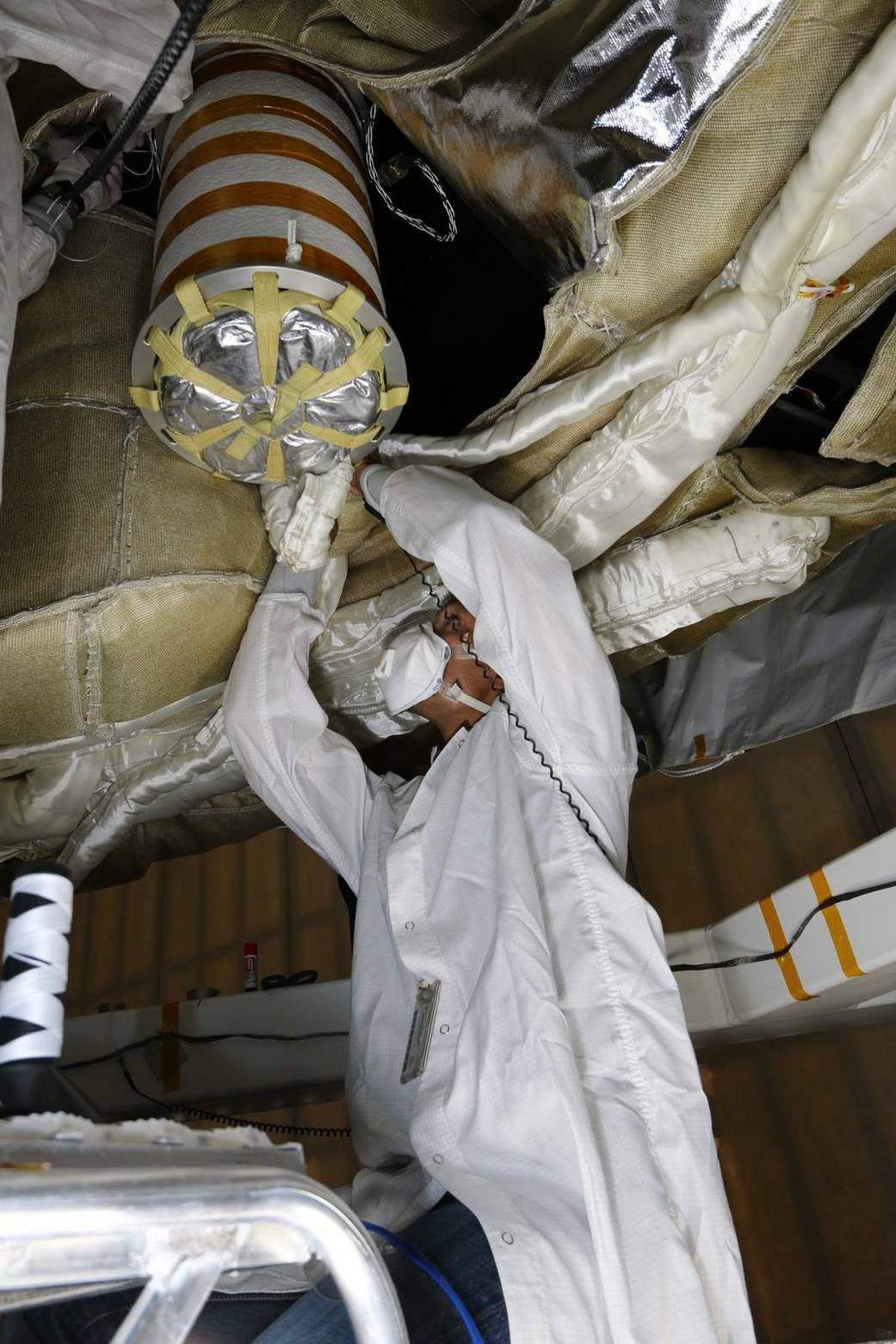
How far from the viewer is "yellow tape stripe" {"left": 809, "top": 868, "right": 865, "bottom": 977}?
1298mm

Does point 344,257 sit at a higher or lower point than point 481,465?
higher

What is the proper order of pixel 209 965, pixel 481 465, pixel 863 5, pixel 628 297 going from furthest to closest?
pixel 209 965, pixel 481 465, pixel 628 297, pixel 863 5

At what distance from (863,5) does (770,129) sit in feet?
0.40

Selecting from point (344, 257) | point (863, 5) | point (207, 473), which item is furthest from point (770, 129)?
point (207, 473)

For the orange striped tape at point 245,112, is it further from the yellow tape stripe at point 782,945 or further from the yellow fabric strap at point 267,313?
the yellow tape stripe at point 782,945

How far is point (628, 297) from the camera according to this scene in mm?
1141

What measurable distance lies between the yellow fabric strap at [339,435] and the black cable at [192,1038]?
95 centimetres

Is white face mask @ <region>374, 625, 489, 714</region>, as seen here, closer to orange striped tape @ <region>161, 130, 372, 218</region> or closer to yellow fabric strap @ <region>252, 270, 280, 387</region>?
yellow fabric strap @ <region>252, 270, 280, 387</region>

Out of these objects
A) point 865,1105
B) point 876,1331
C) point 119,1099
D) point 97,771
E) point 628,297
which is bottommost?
point 876,1331

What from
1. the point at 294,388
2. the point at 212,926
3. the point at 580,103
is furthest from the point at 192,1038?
the point at 580,103

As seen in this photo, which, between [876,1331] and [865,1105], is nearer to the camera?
[876,1331]

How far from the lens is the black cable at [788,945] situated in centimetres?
129

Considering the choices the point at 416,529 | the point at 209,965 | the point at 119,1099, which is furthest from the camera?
the point at 209,965

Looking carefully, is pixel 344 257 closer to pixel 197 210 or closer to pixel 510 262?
pixel 197 210
